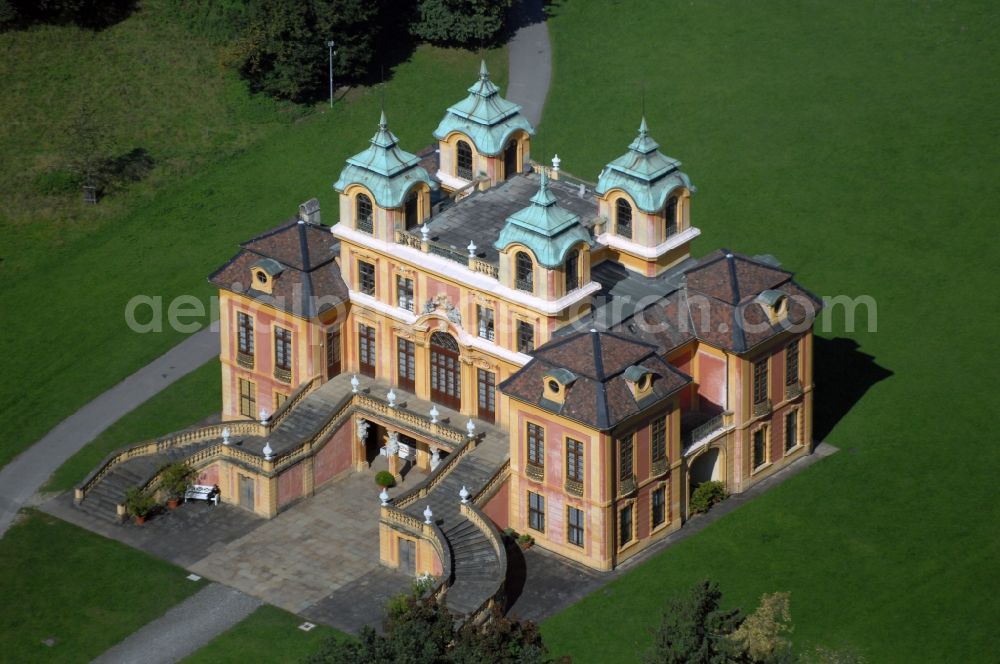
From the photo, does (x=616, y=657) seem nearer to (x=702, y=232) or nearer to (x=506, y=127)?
(x=506, y=127)

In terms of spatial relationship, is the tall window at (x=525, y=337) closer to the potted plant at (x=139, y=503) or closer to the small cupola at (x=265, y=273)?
the small cupola at (x=265, y=273)

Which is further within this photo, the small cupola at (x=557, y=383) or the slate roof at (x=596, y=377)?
the small cupola at (x=557, y=383)

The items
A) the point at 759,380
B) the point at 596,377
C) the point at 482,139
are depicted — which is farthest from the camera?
the point at 482,139

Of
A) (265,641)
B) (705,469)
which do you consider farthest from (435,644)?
(705,469)

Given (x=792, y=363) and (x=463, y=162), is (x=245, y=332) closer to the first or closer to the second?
(x=463, y=162)

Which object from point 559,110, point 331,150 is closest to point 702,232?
point 559,110

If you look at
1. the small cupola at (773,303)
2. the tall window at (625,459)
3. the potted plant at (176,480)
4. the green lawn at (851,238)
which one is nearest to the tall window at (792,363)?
the small cupola at (773,303)
